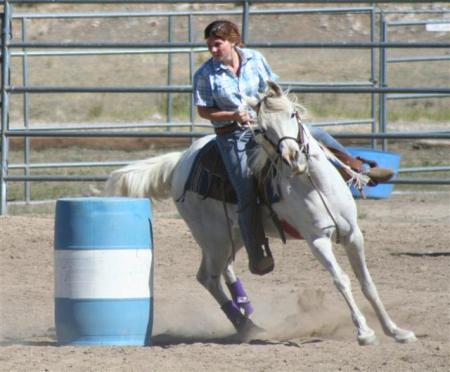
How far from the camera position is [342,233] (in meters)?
5.85

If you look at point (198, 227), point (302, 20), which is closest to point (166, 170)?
point (198, 227)

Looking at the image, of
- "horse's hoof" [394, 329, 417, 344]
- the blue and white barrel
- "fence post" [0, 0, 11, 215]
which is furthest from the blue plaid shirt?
"fence post" [0, 0, 11, 215]

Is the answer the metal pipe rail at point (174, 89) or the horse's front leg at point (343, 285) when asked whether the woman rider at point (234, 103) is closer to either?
the horse's front leg at point (343, 285)

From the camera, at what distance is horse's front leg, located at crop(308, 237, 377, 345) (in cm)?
558

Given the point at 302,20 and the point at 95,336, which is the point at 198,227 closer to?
the point at 95,336

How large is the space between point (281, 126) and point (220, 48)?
2.20 feet

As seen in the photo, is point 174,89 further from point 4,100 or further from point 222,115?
point 222,115

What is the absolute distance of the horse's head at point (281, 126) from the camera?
5.56m

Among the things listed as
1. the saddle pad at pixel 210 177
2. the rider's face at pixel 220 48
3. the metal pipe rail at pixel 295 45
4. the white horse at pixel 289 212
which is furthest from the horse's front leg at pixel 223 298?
the metal pipe rail at pixel 295 45

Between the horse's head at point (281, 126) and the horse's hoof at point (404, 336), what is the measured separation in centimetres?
100

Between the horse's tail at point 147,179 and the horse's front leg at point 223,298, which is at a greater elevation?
the horse's tail at point 147,179

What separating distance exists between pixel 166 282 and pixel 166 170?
5.33 feet

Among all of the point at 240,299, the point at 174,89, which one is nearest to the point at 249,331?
the point at 240,299

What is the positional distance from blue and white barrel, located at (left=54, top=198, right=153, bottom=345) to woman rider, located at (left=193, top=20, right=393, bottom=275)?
22.6 inches
